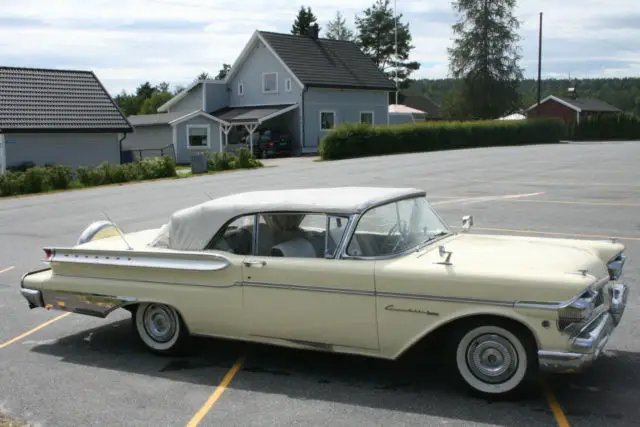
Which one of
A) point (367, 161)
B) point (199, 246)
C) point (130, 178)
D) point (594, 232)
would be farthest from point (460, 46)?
point (199, 246)

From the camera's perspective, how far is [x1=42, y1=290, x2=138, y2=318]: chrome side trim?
6492mm

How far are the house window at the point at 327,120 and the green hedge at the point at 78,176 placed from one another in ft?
61.5

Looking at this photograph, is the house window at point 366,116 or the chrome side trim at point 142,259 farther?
the house window at point 366,116

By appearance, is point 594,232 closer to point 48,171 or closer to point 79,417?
point 79,417

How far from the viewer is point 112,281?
654 centimetres

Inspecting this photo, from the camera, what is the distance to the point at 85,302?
21.8ft

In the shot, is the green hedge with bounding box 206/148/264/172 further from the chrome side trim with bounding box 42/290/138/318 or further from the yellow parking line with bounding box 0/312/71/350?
the chrome side trim with bounding box 42/290/138/318

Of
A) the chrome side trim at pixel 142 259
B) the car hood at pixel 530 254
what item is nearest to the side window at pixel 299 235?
the chrome side trim at pixel 142 259

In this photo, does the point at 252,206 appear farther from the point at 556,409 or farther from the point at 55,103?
the point at 55,103

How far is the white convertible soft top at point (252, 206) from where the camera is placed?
19.4 feet

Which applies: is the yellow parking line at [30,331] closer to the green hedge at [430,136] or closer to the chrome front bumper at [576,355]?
the chrome front bumper at [576,355]

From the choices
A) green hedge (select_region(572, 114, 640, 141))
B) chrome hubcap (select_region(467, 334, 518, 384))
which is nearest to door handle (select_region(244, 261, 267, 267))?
chrome hubcap (select_region(467, 334, 518, 384))

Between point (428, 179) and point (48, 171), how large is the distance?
547 inches

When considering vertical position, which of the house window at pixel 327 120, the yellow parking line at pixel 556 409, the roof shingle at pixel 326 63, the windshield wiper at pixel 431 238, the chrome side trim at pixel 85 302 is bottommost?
the yellow parking line at pixel 556 409
